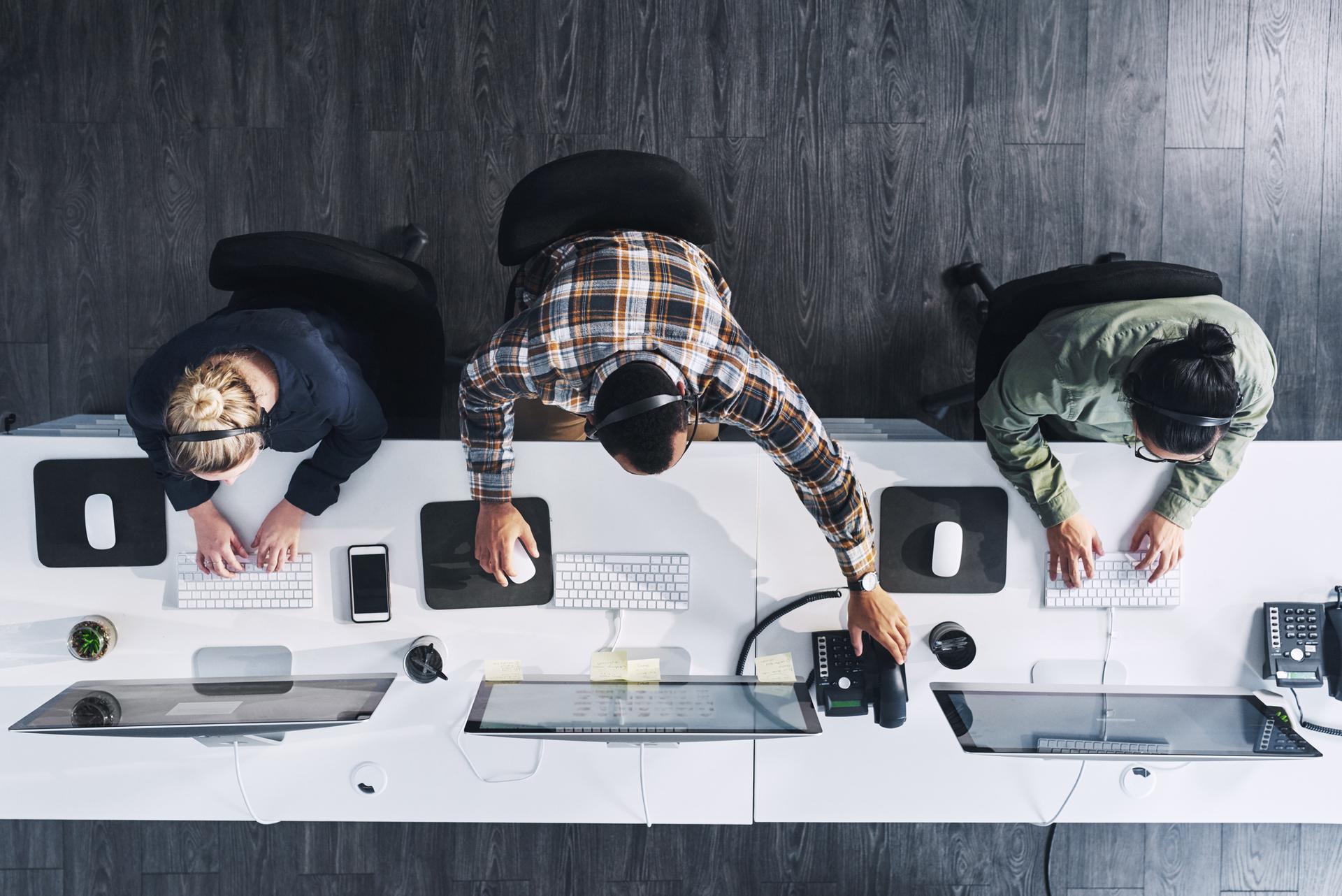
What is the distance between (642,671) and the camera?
163 cm

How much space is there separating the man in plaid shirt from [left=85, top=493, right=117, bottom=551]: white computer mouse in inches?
30.7

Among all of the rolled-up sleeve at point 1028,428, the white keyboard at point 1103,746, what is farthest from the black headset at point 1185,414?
the white keyboard at point 1103,746

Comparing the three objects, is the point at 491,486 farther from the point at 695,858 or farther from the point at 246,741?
the point at 695,858

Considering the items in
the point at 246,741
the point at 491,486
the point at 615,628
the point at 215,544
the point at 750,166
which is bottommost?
the point at 246,741

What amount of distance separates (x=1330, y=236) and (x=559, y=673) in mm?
2552

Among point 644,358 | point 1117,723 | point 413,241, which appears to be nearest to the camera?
point 644,358

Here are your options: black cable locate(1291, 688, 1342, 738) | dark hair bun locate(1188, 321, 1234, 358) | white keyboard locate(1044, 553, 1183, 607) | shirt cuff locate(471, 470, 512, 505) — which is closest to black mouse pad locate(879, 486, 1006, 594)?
white keyboard locate(1044, 553, 1183, 607)

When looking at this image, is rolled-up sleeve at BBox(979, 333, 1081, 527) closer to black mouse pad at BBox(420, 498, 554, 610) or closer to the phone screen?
black mouse pad at BBox(420, 498, 554, 610)

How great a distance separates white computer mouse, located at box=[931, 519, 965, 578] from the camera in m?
1.64

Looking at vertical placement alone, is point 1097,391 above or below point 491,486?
above

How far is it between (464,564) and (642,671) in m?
0.45

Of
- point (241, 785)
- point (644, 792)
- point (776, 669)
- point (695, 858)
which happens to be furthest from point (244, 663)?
point (695, 858)

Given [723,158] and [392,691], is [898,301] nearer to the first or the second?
[723,158]

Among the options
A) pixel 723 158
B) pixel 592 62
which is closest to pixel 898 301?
pixel 723 158
